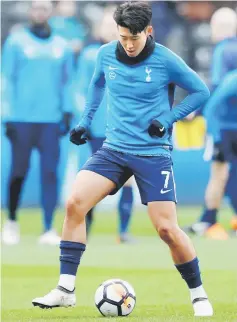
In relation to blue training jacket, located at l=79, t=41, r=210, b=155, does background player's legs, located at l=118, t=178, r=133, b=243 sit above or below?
above

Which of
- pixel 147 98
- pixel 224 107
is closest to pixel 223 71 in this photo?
pixel 224 107

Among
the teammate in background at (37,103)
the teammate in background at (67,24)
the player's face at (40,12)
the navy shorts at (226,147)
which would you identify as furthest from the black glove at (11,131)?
the teammate in background at (67,24)

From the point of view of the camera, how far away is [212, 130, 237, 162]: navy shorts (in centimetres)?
1347

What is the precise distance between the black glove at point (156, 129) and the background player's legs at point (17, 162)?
5.21m

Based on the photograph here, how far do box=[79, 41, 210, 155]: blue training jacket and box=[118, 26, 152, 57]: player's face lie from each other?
0.46ft

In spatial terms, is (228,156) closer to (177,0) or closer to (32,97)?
(32,97)

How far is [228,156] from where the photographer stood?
1361 centimetres

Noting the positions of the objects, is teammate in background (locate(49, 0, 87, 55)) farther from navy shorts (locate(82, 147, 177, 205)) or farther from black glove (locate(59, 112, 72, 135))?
navy shorts (locate(82, 147, 177, 205))

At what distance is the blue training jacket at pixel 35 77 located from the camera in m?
12.9

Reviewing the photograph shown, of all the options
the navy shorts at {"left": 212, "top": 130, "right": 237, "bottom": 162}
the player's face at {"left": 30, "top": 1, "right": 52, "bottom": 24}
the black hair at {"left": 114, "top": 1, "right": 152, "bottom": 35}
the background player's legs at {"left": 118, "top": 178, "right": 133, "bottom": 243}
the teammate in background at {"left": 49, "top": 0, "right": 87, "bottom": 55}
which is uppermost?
the teammate in background at {"left": 49, "top": 0, "right": 87, "bottom": 55}

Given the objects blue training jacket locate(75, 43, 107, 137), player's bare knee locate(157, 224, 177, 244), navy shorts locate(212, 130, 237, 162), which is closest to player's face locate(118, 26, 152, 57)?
Result: player's bare knee locate(157, 224, 177, 244)

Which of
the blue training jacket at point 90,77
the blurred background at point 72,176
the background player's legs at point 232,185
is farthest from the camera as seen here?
the background player's legs at point 232,185

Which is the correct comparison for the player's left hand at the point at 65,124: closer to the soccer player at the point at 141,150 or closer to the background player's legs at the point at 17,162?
the background player's legs at the point at 17,162

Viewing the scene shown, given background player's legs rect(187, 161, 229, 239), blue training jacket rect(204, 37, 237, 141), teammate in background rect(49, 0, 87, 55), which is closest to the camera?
blue training jacket rect(204, 37, 237, 141)
